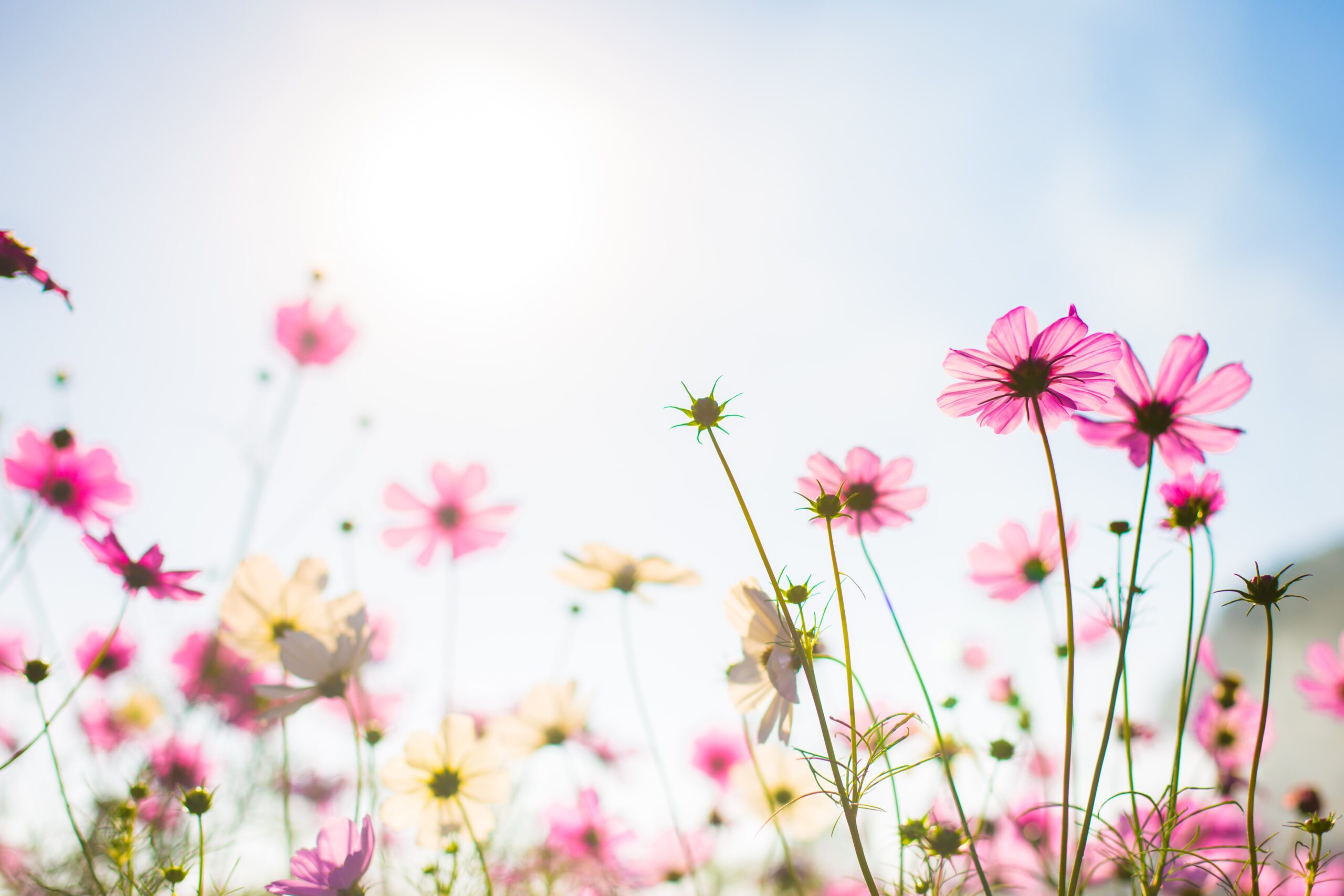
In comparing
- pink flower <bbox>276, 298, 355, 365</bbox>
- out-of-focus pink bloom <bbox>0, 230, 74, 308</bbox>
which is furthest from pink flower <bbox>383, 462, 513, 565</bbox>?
out-of-focus pink bloom <bbox>0, 230, 74, 308</bbox>

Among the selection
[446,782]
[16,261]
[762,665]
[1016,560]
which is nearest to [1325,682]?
[1016,560]

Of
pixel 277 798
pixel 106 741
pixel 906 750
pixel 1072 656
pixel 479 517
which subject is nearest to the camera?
pixel 1072 656

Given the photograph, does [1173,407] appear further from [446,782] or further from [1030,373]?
[446,782]

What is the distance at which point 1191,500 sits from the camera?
0.81 meters

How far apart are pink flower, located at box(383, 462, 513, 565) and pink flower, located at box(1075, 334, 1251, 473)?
117 cm

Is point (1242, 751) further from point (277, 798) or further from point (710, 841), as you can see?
point (277, 798)

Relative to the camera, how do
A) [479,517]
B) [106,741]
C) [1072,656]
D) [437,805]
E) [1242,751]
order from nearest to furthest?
[1072,656], [437,805], [1242,751], [479,517], [106,741]

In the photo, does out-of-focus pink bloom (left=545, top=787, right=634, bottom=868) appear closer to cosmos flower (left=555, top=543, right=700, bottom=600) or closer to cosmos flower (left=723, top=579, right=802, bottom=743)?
cosmos flower (left=555, top=543, right=700, bottom=600)

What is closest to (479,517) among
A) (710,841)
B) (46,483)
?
(46,483)

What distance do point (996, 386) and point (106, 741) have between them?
237 cm

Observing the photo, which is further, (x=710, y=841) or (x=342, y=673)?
(x=710, y=841)

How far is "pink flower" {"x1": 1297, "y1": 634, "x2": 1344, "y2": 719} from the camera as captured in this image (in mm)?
1432

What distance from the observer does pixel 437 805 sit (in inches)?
44.4

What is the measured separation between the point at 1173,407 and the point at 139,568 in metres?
1.33
